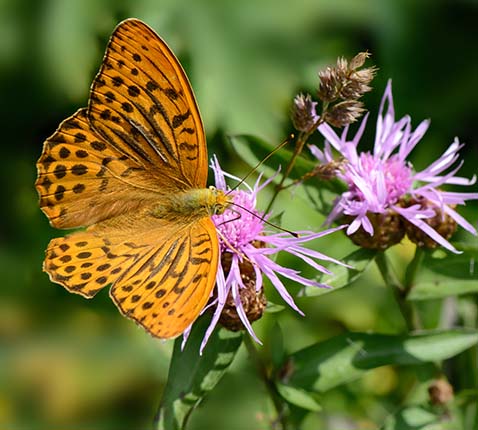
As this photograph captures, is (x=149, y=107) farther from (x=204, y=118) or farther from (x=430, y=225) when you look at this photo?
(x=204, y=118)

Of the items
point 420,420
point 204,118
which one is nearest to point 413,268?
point 420,420


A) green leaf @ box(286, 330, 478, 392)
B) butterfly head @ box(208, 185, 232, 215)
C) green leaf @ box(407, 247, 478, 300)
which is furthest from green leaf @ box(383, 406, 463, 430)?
butterfly head @ box(208, 185, 232, 215)

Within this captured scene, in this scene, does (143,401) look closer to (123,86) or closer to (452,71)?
(123,86)

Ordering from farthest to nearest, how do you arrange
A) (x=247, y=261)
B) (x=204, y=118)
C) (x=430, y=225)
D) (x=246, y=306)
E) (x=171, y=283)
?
(x=204, y=118), (x=430, y=225), (x=247, y=261), (x=246, y=306), (x=171, y=283)

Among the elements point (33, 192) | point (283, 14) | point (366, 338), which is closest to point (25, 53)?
point (33, 192)

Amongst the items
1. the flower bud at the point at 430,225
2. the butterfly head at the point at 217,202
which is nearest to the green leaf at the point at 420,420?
the flower bud at the point at 430,225

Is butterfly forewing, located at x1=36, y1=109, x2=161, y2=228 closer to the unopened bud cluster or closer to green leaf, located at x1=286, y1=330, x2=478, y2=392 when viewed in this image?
the unopened bud cluster
